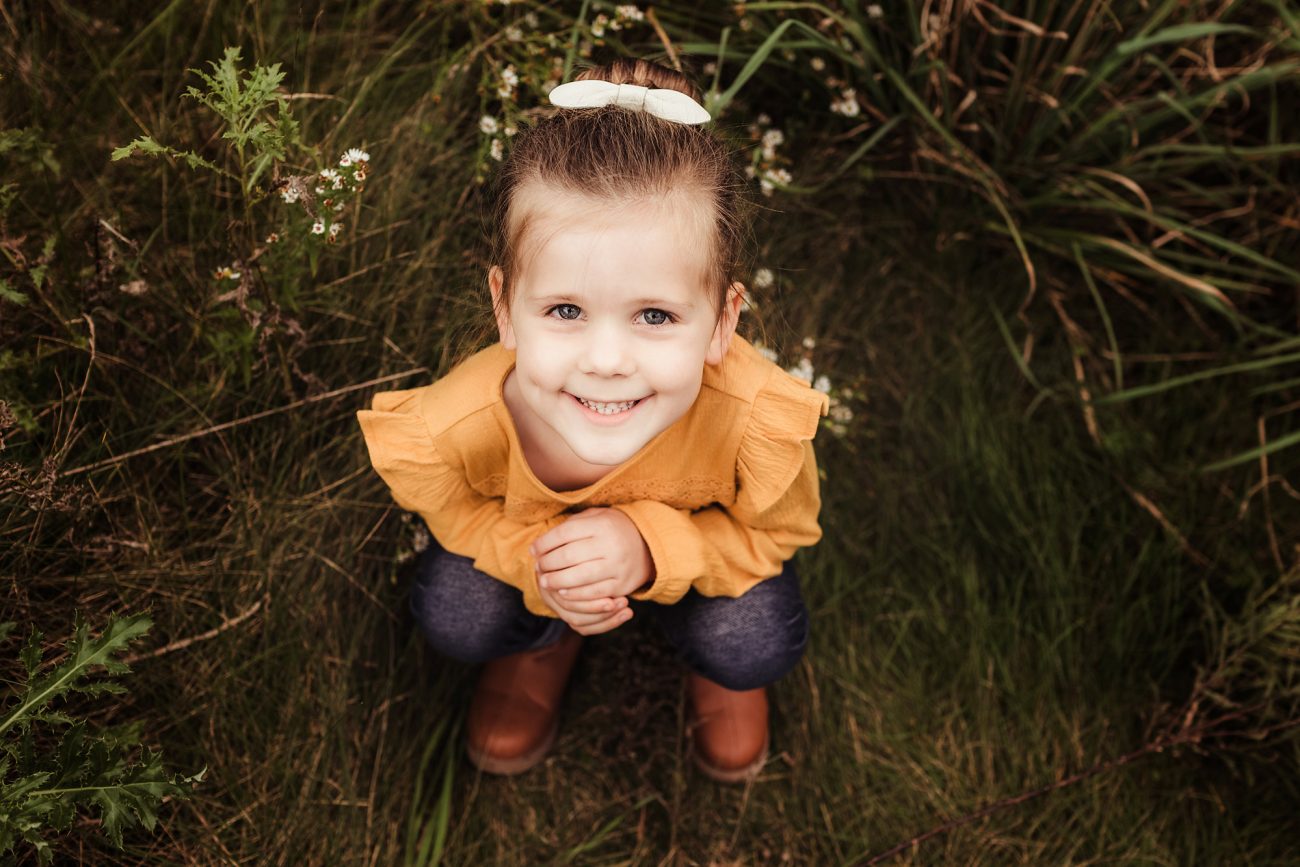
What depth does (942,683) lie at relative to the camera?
7.09ft

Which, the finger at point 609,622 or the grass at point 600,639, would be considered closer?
the finger at point 609,622

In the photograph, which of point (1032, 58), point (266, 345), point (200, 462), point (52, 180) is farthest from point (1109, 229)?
point (52, 180)

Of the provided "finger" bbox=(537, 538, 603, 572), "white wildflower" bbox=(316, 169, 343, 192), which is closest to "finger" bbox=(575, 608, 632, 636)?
"finger" bbox=(537, 538, 603, 572)

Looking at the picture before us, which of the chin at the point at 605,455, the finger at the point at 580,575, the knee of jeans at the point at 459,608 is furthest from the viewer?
the knee of jeans at the point at 459,608

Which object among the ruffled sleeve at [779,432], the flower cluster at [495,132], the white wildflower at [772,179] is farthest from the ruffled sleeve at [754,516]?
the flower cluster at [495,132]

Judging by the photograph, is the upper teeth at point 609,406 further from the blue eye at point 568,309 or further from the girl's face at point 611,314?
the blue eye at point 568,309

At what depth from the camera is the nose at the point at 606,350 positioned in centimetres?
127

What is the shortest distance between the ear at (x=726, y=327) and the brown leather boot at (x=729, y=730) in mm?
849

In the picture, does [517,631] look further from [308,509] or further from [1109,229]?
[1109,229]

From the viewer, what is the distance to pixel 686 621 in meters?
1.82

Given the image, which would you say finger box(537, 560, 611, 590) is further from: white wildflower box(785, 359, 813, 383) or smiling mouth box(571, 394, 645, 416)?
white wildflower box(785, 359, 813, 383)

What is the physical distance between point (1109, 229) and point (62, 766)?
2240 mm

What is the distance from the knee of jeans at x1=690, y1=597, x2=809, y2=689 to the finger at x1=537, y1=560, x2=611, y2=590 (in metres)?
0.36

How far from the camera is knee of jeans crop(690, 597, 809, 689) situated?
1.77 meters
